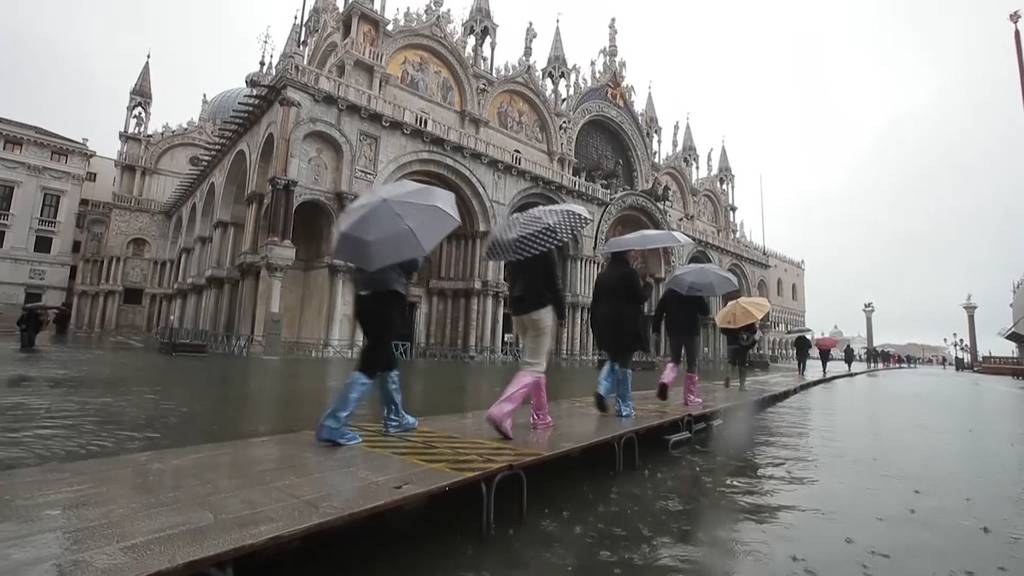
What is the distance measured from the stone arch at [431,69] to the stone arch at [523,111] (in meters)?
1.75

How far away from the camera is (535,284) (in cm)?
466

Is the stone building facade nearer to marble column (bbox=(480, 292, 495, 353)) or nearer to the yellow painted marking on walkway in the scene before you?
marble column (bbox=(480, 292, 495, 353))

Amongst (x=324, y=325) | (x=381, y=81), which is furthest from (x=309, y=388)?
(x=381, y=81)

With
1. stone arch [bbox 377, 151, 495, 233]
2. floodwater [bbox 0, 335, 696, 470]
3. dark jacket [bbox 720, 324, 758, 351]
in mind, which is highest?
stone arch [bbox 377, 151, 495, 233]

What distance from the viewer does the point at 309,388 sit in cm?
870

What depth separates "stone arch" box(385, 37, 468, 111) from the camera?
23.3m

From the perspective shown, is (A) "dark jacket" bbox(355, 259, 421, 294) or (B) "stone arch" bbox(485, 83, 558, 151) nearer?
(A) "dark jacket" bbox(355, 259, 421, 294)

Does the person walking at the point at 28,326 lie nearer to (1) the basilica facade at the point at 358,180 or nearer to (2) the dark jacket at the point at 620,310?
(1) the basilica facade at the point at 358,180

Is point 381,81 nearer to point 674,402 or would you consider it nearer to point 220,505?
point 674,402

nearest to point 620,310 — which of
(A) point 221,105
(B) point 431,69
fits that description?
(B) point 431,69

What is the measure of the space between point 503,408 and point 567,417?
5.30ft

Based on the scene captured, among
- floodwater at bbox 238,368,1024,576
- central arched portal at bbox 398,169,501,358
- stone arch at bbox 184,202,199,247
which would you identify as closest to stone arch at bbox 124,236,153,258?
stone arch at bbox 184,202,199,247

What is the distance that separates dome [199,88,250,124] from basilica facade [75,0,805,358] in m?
2.94

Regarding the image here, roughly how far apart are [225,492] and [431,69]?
993 inches
